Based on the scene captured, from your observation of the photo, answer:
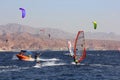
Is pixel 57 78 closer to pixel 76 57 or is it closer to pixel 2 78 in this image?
pixel 2 78

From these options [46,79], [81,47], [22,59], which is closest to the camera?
[46,79]

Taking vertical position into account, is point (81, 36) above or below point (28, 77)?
above

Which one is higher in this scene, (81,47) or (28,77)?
(81,47)

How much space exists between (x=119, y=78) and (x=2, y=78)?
54.8 ft

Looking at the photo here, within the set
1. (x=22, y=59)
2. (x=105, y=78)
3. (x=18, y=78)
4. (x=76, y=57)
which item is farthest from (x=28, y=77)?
(x=22, y=59)

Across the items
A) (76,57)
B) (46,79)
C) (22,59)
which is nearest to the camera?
(46,79)

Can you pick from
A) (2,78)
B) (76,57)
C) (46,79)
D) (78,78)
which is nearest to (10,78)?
(2,78)

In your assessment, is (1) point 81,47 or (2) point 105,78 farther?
(1) point 81,47

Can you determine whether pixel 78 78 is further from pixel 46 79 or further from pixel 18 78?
pixel 18 78

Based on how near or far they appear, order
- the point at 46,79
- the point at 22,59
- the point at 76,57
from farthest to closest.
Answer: the point at 22,59
the point at 76,57
the point at 46,79

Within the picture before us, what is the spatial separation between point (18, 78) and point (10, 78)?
1154mm

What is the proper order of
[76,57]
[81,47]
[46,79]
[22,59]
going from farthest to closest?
[22,59]
[76,57]
[81,47]
[46,79]

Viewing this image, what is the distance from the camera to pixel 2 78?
187 ft

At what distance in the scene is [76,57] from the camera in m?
75.4
